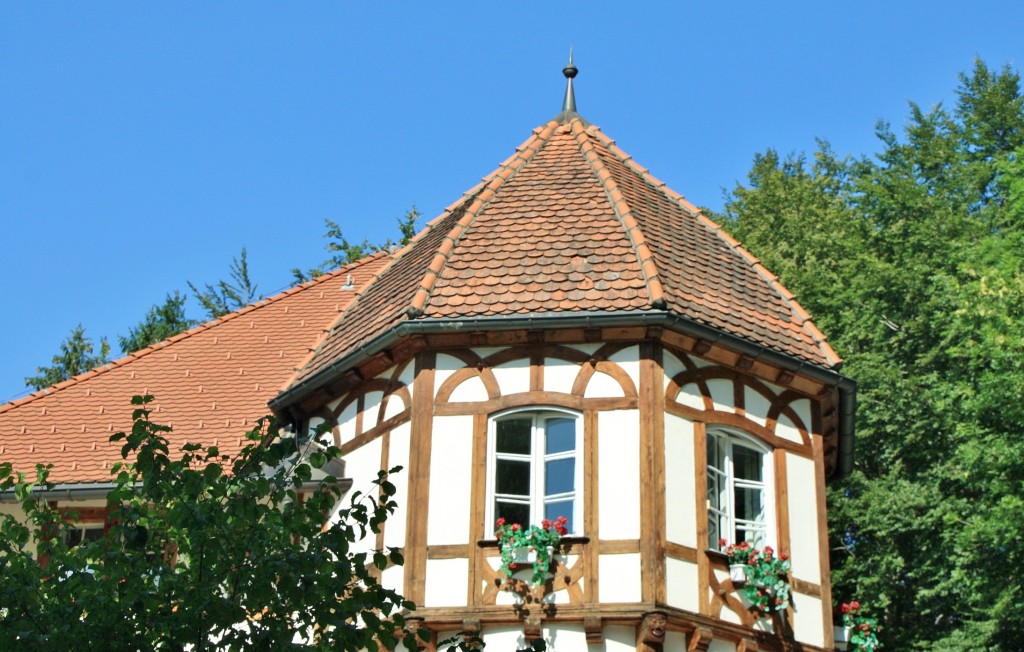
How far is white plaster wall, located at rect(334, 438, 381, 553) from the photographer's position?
17938mm

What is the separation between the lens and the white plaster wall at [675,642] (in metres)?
16.2

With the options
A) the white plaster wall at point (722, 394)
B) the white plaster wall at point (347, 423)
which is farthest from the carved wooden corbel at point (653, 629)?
the white plaster wall at point (347, 423)

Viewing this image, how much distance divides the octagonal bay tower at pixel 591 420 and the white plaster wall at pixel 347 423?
3 centimetres

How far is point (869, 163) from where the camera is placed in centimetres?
3238

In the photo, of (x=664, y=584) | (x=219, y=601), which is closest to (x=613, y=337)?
(x=664, y=584)

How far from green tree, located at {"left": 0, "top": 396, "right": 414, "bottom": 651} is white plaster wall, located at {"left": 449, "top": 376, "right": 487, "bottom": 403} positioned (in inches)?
170

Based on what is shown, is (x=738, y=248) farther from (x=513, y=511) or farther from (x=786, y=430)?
(x=513, y=511)

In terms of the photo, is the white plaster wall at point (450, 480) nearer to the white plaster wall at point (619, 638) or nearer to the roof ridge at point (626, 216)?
the white plaster wall at point (619, 638)

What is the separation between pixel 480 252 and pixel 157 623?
7999 mm

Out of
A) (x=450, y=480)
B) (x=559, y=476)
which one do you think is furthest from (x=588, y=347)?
(x=450, y=480)

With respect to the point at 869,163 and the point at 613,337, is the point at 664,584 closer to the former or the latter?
the point at 613,337

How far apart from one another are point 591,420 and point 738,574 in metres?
2.04

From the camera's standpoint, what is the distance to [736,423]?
58.6 feet

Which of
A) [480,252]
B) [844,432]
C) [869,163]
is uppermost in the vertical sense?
[869,163]
